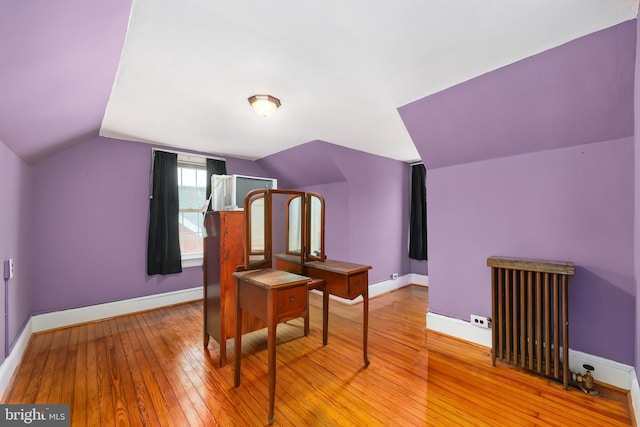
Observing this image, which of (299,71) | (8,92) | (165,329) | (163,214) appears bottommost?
(165,329)

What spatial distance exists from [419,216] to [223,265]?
12.3 feet

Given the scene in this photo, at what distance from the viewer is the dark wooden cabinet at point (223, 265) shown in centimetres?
233

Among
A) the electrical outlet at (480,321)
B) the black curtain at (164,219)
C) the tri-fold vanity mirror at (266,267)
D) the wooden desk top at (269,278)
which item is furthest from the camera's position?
the black curtain at (164,219)

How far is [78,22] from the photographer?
1.15 metres

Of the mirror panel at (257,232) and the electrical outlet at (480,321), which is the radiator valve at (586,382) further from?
the mirror panel at (257,232)

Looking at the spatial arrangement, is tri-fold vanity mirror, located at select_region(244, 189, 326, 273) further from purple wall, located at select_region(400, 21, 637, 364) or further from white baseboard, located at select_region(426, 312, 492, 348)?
white baseboard, located at select_region(426, 312, 492, 348)

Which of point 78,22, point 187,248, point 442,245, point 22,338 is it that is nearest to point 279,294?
point 78,22

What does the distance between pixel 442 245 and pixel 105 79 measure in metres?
3.32

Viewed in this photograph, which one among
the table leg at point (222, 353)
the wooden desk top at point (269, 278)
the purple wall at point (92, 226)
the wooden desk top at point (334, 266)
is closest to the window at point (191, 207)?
the purple wall at point (92, 226)

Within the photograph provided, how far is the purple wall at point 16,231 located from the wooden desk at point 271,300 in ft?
5.79

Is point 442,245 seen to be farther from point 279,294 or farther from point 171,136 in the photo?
point 171,136

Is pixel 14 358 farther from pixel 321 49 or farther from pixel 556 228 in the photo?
pixel 556 228

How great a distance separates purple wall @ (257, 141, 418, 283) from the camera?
3992 mm

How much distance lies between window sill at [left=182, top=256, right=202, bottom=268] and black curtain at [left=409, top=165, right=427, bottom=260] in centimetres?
369
